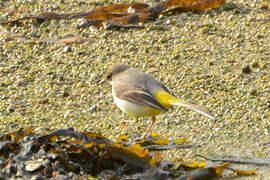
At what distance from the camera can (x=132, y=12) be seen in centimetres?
1032

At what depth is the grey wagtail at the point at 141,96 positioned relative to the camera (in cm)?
699

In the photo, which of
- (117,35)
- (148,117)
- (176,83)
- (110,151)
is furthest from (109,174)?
(117,35)

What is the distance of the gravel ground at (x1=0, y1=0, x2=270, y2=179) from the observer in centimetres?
727

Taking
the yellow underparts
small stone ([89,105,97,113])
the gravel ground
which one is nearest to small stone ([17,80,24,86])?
the gravel ground

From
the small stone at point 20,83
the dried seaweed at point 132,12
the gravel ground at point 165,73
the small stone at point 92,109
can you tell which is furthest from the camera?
the dried seaweed at point 132,12

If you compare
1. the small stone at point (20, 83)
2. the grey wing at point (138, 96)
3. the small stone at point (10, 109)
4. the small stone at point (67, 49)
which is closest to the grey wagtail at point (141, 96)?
the grey wing at point (138, 96)

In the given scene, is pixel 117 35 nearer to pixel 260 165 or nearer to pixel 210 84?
pixel 210 84

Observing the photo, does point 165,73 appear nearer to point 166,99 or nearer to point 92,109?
Result: point 92,109

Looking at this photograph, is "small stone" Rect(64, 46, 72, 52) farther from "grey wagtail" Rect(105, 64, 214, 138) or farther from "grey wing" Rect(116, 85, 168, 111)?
"grey wing" Rect(116, 85, 168, 111)

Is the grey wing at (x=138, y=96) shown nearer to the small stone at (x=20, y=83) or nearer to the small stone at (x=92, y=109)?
the small stone at (x=92, y=109)

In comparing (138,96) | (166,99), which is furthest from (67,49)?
(166,99)

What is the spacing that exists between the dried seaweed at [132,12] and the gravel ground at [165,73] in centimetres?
13

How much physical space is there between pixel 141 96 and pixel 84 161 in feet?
4.29

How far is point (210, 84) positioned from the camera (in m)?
8.21
